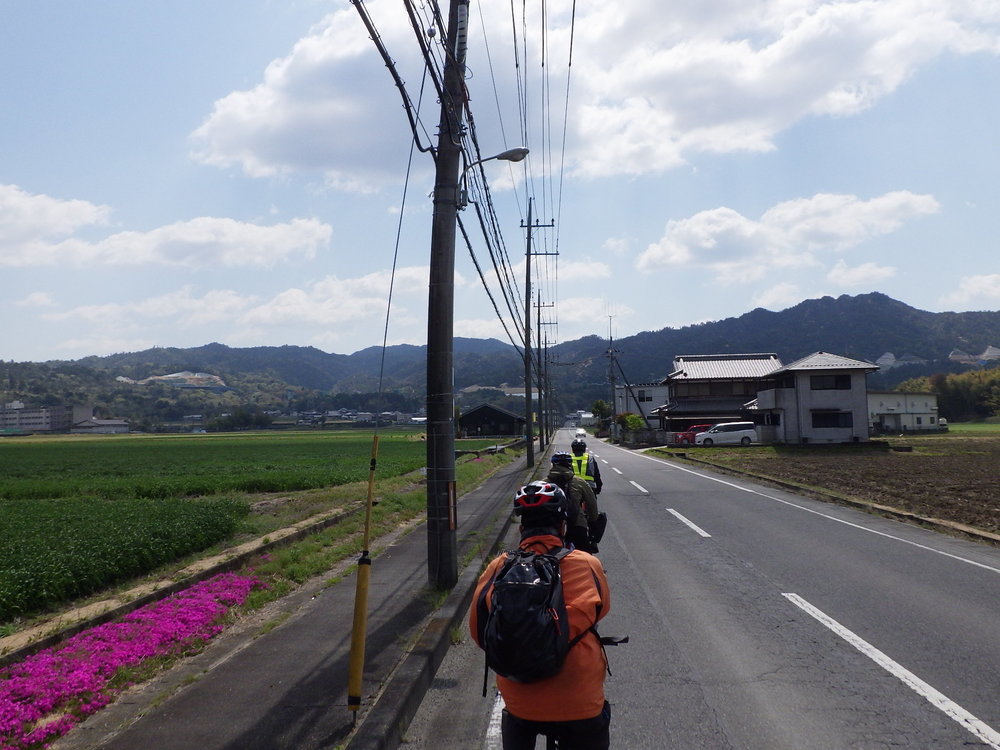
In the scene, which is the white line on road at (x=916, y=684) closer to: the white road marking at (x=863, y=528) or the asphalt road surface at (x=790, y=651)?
the asphalt road surface at (x=790, y=651)

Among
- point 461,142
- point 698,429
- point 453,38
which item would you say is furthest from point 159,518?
point 698,429

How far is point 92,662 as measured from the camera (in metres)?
5.88

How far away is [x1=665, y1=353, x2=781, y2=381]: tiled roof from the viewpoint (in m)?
61.7

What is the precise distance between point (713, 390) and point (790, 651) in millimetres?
58326

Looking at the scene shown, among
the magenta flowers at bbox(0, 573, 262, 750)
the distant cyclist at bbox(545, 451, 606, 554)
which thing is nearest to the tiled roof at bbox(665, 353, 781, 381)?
the distant cyclist at bbox(545, 451, 606, 554)

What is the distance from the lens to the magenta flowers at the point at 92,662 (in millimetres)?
4734

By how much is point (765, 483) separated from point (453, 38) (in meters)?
18.2

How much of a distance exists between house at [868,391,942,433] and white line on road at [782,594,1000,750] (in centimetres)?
6845

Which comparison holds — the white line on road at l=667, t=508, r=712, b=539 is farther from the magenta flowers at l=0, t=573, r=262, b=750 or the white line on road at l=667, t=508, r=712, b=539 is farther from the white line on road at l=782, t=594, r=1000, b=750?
the magenta flowers at l=0, t=573, r=262, b=750

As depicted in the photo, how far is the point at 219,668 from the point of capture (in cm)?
589

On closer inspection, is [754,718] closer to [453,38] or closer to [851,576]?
[851,576]

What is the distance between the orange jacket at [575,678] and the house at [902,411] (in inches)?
2883

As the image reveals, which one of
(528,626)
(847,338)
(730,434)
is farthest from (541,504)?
(847,338)

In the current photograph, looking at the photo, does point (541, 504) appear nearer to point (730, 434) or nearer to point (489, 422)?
point (730, 434)
